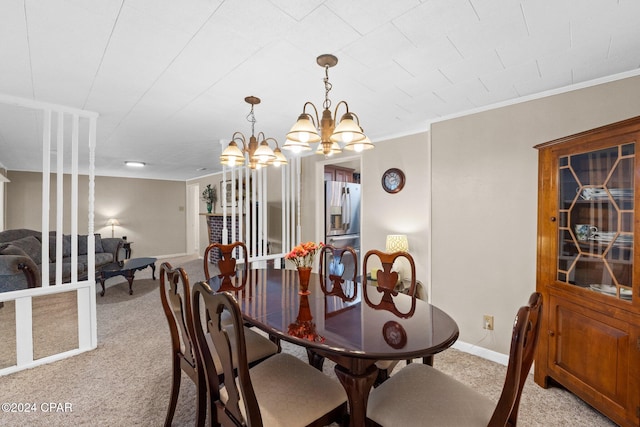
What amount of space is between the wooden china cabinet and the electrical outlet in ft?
1.36

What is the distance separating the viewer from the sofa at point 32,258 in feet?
9.55

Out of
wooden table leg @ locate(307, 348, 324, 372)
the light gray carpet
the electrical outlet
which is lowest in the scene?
the light gray carpet

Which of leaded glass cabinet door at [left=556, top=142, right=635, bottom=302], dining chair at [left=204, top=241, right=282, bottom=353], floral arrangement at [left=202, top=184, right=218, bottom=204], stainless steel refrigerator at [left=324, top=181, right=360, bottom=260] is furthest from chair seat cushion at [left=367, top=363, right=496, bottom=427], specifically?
floral arrangement at [left=202, top=184, right=218, bottom=204]

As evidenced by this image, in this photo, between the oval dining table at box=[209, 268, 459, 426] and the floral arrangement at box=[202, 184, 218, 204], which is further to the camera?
the floral arrangement at box=[202, 184, 218, 204]

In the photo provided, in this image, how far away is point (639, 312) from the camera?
1560 mm

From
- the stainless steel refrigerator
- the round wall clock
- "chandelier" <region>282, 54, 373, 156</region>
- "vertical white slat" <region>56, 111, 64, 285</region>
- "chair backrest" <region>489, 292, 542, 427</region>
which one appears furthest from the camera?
the stainless steel refrigerator

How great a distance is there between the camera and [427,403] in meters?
1.22

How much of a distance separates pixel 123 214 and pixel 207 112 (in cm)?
611

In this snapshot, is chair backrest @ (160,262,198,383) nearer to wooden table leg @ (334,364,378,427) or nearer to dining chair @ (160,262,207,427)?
dining chair @ (160,262,207,427)

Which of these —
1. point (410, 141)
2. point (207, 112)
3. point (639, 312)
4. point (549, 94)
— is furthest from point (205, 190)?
point (639, 312)

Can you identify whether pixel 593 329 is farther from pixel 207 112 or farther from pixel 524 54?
pixel 207 112

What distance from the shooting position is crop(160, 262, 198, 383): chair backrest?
141 centimetres

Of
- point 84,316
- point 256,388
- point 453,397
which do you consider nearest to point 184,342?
point 256,388

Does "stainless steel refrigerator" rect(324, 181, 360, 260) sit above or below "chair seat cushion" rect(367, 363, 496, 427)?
above
